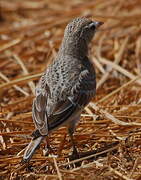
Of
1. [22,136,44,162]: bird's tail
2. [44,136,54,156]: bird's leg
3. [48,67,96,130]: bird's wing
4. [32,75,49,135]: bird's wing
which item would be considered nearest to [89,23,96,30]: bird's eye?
[48,67,96,130]: bird's wing

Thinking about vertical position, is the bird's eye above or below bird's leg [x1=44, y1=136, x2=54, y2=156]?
above

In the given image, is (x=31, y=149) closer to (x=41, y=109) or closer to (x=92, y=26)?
(x=41, y=109)

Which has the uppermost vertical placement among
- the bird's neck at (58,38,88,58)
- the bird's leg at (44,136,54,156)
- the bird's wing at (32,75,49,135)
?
the bird's neck at (58,38,88,58)

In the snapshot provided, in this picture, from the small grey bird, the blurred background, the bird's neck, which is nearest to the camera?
the small grey bird

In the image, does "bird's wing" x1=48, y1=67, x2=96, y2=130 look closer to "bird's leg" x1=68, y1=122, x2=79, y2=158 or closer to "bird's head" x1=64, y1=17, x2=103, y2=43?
"bird's leg" x1=68, y1=122, x2=79, y2=158

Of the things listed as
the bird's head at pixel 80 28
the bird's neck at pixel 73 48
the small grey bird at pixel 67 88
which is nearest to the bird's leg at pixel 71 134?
the small grey bird at pixel 67 88

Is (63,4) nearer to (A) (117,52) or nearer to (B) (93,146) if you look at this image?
(A) (117,52)

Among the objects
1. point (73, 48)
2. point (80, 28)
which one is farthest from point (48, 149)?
point (80, 28)

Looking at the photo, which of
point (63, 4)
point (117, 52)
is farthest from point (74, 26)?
point (63, 4)

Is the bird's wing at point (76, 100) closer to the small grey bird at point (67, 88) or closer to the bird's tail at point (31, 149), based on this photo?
the small grey bird at point (67, 88)
